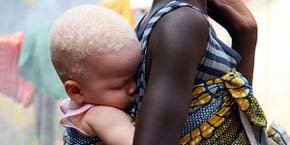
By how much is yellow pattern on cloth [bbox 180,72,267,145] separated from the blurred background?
48.4 inches

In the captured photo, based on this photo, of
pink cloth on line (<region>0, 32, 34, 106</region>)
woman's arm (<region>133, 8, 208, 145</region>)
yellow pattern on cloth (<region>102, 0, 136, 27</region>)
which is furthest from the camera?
pink cloth on line (<region>0, 32, 34, 106</region>)

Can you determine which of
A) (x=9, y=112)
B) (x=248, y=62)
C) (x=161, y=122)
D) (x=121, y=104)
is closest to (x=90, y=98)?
(x=121, y=104)

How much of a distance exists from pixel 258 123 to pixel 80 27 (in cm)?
29

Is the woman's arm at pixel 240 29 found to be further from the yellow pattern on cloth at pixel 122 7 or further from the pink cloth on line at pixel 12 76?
the pink cloth on line at pixel 12 76

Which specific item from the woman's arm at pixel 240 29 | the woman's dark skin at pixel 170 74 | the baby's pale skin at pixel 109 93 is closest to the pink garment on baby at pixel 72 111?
the baby's pale skin at pixel 109 93

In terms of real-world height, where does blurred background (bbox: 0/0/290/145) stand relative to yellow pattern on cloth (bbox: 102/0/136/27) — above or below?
below

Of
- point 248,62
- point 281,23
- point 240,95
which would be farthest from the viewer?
point 281,23

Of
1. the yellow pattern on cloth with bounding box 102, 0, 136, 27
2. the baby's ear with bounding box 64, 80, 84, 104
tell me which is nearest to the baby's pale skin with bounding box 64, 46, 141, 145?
the baby's ear with bounding box 64, 80, 84, 104

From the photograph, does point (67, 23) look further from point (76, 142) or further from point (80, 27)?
point (76, 142)

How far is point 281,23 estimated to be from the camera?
198 centimetres

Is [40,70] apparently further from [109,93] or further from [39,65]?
[109,93]

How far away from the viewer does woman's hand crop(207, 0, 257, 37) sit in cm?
102

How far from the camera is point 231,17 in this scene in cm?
103

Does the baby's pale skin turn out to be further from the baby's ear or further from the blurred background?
the blurred background
